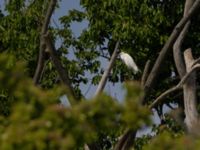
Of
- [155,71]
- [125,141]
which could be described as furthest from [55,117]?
[155,71]

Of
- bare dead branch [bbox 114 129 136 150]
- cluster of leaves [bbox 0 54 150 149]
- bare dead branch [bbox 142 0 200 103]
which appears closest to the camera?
cluster of leaves [bbox 0 54 150 149]

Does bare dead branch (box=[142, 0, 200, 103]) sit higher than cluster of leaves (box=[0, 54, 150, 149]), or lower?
higher

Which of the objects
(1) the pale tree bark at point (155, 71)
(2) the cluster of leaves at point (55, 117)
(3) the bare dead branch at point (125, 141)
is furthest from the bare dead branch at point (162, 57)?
(2) the cluster of leaves at point (55, 117)

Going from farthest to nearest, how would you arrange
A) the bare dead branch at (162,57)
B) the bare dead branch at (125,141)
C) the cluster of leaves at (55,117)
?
the bare dead branch at (162,57)
the bare dead branch at (125,141)
the cluster of leaves at (55,117)

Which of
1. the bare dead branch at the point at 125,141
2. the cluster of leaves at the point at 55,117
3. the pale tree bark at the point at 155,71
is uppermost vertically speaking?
the pale tree bark at the point at 155,71

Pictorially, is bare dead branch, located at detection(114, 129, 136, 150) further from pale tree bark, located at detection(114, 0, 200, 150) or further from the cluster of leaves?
the cluster of leaves

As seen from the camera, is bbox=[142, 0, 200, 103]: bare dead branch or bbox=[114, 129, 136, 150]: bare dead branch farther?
bbox=[142, 0, 200, 103]: bare dead branch

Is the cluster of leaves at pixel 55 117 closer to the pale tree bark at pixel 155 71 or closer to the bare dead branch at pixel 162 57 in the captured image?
the pale tree bark at pixel 155 71

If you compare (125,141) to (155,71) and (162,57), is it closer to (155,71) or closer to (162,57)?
(155,71)

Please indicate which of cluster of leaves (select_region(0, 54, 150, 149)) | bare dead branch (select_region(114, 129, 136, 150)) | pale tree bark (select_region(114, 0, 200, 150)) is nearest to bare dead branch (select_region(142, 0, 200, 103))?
pale tree bark (select_region(114, 0, 200, 150))

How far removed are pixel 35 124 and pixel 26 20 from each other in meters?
16.9

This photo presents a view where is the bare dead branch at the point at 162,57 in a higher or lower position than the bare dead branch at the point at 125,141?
higher

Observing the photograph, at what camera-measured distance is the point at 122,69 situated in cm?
1808

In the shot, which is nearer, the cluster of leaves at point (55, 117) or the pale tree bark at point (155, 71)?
the cluster of leaves at point (55, 117)
